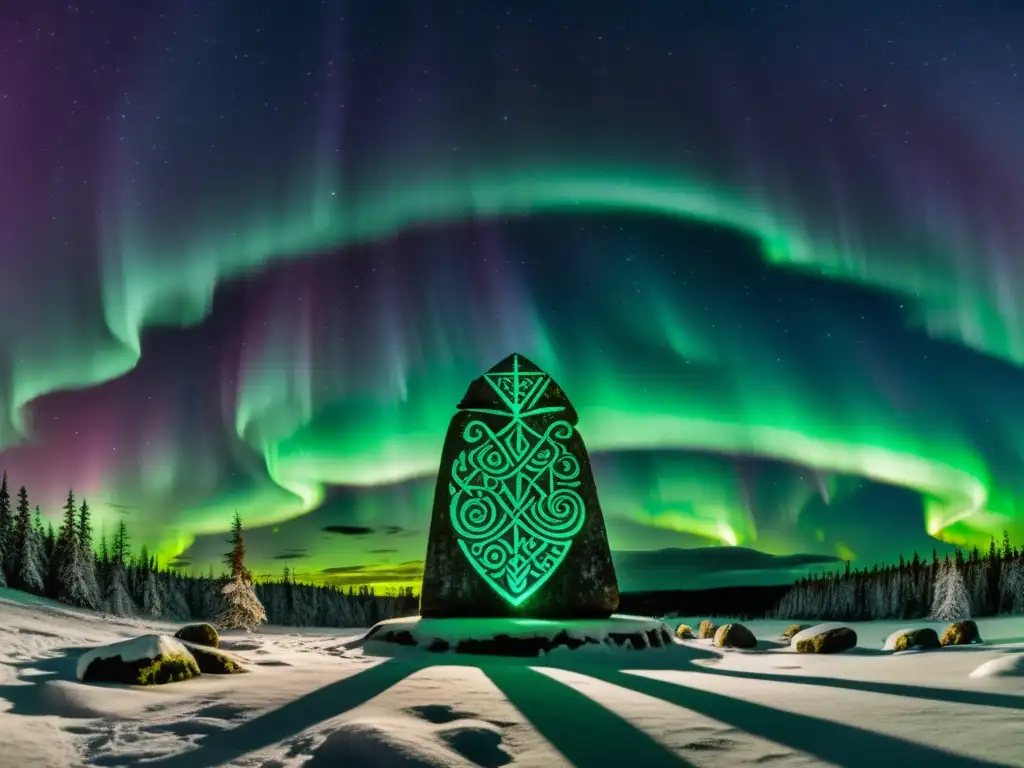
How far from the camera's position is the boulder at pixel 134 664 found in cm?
859

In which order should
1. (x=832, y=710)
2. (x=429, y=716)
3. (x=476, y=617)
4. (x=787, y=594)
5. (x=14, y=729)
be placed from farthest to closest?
(x=787, y=594) → (x=476, y=617) → (x=832, y=710) → (x=429, y=716) → (x=14, y=729)

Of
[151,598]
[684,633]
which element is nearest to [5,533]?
[151,598]

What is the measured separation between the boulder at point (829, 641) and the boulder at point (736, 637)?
1.85 metres

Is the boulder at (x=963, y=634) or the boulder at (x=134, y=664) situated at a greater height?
the boulder at (x=134, y=664)

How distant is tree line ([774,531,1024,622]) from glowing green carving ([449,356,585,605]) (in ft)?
111

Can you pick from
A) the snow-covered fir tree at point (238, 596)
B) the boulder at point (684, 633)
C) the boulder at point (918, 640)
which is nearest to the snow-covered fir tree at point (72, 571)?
the snow-covered fir tree at point (238, 596)

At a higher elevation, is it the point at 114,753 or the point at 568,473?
the point at 568,473

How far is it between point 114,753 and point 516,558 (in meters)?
10.2

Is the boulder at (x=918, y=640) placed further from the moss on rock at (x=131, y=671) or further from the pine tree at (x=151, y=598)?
the pine tree at (x=151, y=598)

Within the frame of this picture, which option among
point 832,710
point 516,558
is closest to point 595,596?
point 516,558

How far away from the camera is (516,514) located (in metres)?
15.6

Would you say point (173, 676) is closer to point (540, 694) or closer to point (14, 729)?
point (14, 729)

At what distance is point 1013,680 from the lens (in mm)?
8500

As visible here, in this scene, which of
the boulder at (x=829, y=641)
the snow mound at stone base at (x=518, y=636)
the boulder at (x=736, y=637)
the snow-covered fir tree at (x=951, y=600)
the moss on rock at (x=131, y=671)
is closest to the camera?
the moss on rock at (x=131, y=671)
